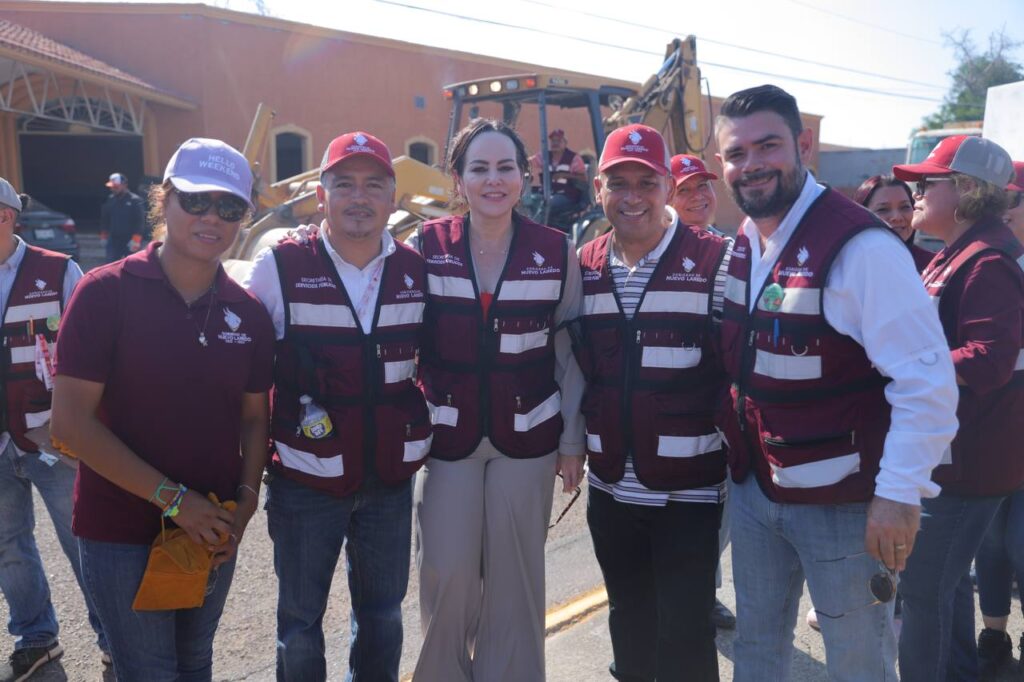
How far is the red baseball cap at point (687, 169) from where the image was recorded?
462 cm

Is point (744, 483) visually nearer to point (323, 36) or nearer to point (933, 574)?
point (933, 574)

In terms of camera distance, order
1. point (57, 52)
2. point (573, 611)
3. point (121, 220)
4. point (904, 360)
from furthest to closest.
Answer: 1. point (57, 52)
2. point (121, 220)
3. point (573, 611)
4. point (904, 360)

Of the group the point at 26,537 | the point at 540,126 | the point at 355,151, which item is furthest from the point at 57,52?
the point at 355,151

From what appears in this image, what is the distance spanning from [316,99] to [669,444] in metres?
21.1

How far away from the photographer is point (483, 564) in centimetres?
311

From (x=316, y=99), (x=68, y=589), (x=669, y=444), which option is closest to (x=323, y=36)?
(x=316, y=99)

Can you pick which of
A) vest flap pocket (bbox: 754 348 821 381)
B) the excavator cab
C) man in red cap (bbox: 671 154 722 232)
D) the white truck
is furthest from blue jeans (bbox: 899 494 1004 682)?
the white truck

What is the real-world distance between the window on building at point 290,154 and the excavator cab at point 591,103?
1237 cm

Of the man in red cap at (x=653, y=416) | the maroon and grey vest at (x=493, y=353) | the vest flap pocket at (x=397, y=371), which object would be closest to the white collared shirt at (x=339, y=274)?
the vest flap pocket at (x=397, y=371)

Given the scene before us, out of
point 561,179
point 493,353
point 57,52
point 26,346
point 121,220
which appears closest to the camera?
point 493,353

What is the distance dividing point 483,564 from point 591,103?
8.69 m

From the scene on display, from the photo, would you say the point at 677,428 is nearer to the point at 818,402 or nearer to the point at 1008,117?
the point at 818,402

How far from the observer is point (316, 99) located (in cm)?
2194

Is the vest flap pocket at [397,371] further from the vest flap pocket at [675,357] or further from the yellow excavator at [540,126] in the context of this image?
the yellow excavator at [540,126]
